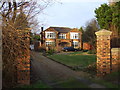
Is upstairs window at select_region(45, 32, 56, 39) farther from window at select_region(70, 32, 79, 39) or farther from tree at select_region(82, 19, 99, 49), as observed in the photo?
tree at select_region(82, 19, 99, 49)

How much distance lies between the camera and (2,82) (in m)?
4.43

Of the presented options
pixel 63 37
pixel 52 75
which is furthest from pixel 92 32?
pixel 52 75

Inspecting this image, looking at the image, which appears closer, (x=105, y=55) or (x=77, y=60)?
(x=105, y=55)

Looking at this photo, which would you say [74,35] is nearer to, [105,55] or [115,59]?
[115,59]

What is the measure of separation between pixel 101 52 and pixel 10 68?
3.67 metres

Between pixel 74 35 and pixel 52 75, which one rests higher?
pixel 74 35

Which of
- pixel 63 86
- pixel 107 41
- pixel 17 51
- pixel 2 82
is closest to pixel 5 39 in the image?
pixel 17 51

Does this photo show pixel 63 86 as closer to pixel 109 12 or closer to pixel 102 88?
pixel 102 88

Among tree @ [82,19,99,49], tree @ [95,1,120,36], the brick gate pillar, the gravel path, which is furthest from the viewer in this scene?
tree @ [82,19,99,49]

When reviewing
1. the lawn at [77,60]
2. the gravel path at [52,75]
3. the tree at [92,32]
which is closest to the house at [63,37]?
Answer: the tree at [92,32]

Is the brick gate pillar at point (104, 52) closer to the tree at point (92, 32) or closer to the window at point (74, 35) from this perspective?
the tree at point (92, 32)

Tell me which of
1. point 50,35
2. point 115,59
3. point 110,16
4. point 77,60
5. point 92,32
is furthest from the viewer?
point 50,35

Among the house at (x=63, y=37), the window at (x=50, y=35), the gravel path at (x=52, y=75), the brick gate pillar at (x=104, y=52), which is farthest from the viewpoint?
the window at (x=50, y=35)

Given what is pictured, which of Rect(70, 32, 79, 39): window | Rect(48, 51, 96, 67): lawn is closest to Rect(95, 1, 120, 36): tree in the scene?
Rect(48, 51, 96, 67): lawn
